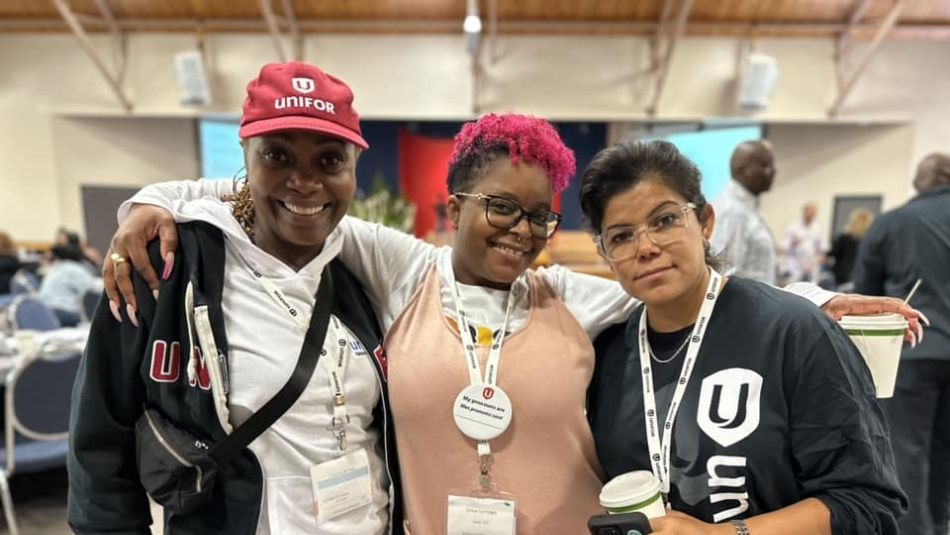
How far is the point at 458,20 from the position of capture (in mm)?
7785

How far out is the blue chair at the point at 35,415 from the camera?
280 centimetres

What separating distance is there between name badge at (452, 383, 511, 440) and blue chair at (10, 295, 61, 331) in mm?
4771

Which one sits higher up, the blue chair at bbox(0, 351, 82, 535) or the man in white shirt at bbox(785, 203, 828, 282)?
the man in white shirt at bbox(785, 203, 828, 282)

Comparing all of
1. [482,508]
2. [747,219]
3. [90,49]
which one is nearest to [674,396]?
[482,508]

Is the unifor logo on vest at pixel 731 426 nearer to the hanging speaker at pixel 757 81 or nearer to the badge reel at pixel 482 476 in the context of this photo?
the badge reel at pixel 482 476

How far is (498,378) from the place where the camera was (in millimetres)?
1236

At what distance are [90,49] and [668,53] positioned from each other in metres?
7.72

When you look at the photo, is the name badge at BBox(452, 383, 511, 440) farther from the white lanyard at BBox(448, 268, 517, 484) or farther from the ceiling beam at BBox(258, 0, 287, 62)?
the ceiling beam at BBox(258, 0, 287, 62)

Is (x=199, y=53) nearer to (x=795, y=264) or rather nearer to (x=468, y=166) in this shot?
(x=468, y=166)

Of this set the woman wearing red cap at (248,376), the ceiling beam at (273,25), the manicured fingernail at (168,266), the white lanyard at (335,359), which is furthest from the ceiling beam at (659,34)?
the manicured fingernail at (168,266)

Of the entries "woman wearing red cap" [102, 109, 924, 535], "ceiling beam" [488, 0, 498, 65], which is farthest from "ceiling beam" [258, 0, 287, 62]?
"woman wearing red cap" [102, 109, 924, 535]

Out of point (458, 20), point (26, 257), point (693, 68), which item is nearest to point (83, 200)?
point (26, 257)

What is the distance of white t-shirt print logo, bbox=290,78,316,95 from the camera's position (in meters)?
1.11

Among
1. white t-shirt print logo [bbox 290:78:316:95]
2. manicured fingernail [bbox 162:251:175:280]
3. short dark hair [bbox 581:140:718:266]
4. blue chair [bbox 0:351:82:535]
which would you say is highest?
white t-shirt print logo [bbox 290:78:316:95]
